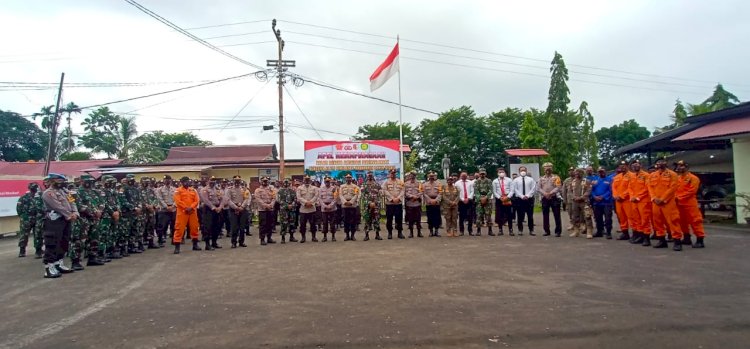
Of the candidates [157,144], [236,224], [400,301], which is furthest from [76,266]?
[157,144]

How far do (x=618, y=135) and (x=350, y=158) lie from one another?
151ft

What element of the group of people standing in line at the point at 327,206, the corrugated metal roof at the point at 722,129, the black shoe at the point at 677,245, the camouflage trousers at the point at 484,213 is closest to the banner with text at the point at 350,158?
the group of people standing in line at the point at 327,206

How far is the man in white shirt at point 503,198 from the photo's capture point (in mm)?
12312

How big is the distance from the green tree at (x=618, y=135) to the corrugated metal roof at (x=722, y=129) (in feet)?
141

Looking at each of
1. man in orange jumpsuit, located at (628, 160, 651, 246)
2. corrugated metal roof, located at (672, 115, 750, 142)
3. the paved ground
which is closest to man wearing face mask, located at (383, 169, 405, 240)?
the paved ground

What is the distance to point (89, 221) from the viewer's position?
30.1 feet

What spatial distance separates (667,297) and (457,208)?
7.17 metres

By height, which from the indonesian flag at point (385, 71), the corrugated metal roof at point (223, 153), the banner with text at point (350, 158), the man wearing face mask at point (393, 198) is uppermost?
the indonesian flag at point (385, 71)

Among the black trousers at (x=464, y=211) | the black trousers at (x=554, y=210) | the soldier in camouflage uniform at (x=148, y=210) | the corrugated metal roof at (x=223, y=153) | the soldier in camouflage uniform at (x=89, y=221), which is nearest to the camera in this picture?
the soldier in camouflage uniform at (x=89, y=221)

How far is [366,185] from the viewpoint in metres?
13.6

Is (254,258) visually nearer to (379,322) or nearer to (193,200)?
(193,200)

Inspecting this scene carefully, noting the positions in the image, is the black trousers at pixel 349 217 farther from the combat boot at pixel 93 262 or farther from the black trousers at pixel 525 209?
the combat boot at pixel 93 262

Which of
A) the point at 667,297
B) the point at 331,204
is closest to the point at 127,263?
the point at 331,204

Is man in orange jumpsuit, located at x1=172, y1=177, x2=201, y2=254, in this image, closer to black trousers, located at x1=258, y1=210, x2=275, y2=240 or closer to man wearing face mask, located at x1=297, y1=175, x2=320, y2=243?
black trousers, located at x1=258, y1=210, x2=275, y2=240
